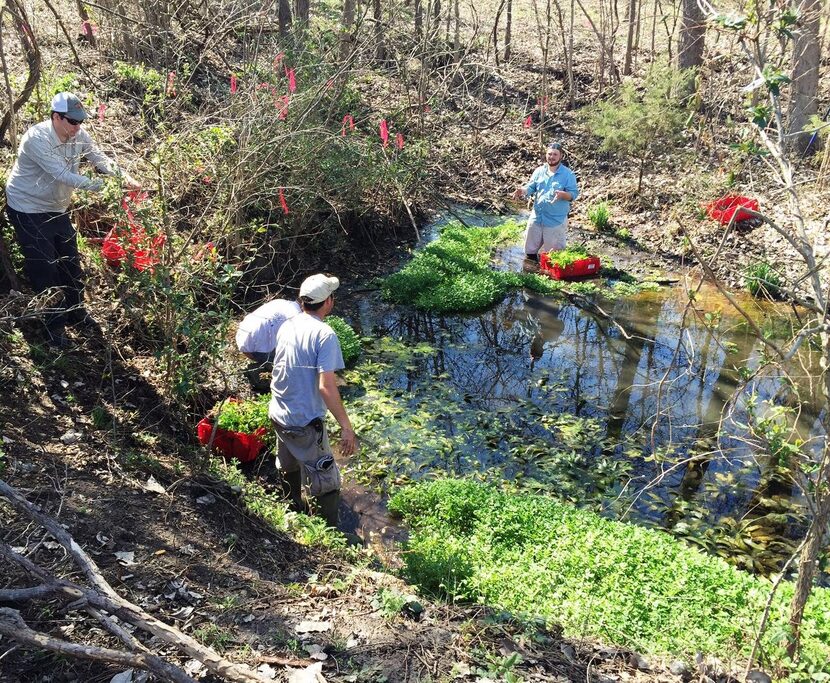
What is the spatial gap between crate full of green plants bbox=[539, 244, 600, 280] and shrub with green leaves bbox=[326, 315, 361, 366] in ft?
11.3

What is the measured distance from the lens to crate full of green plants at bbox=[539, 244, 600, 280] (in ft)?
33.0

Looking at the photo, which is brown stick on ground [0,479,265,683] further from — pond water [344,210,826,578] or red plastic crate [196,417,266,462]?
pond water [344,210,826,578]

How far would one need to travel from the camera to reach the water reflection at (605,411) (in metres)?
5.70

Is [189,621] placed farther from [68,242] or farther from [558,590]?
[68,242]

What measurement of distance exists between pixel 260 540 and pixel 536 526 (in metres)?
1.95

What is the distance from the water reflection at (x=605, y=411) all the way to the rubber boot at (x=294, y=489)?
3.49 feet

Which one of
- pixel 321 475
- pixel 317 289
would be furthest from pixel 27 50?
pixel 321 475

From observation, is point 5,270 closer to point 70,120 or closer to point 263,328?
point 70,120

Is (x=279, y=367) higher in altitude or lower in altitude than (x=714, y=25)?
lower

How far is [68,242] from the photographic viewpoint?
18.9 feet

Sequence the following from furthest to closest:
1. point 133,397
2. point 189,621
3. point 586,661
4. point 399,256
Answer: point 399,256
point 133,397
point 586,661
point 189,621

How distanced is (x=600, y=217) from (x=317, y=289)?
8571 mm

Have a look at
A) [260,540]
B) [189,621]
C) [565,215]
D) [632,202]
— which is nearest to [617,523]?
[260,540]

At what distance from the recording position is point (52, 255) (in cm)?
564
